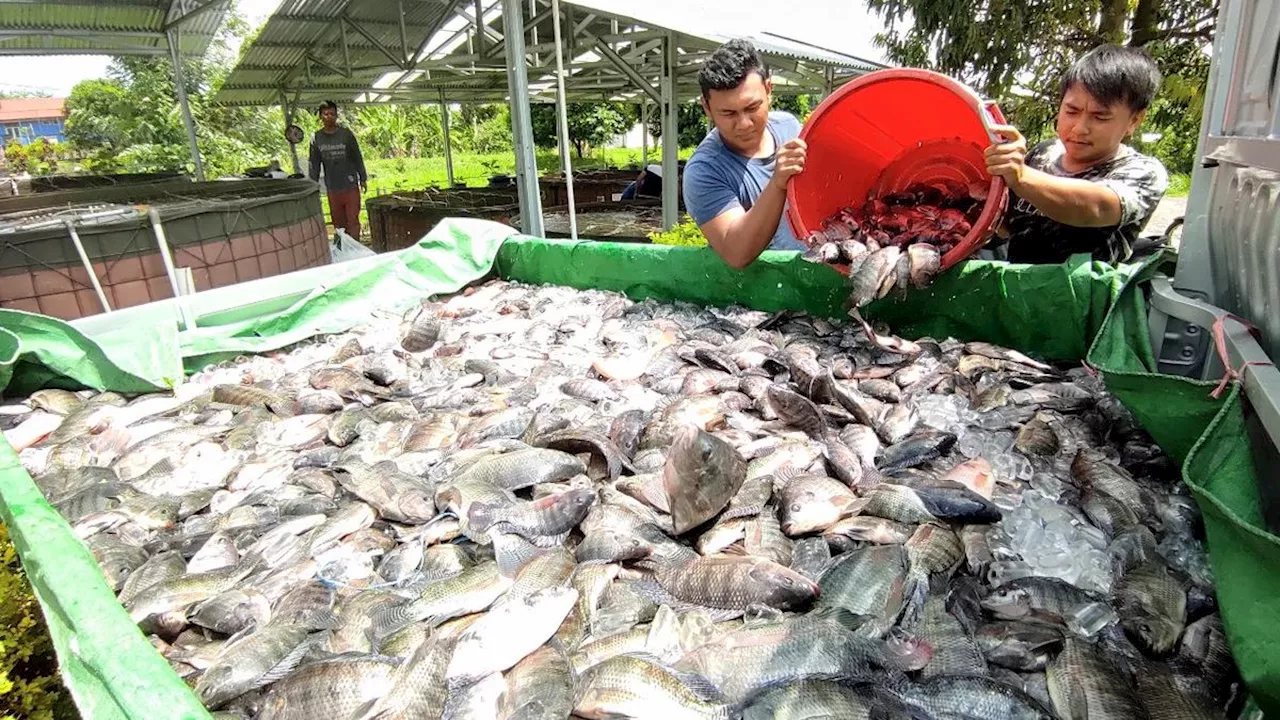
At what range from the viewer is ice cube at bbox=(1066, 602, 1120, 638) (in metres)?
1.70

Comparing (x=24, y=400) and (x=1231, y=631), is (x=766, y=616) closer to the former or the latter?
(x=1231, y=631)

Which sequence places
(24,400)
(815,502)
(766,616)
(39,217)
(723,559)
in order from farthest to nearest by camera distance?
(39,217) < (24,400) < (815,502) < (723,559) < (766,616)

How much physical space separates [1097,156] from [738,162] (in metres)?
1.62

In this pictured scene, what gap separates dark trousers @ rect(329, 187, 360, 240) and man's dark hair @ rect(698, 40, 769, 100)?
9534mm

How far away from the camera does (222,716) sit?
162 centimetres

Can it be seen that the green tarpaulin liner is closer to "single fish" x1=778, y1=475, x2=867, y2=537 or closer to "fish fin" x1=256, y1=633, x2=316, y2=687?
"fish fin" x1=256, y1=633, x2=316, y2=687

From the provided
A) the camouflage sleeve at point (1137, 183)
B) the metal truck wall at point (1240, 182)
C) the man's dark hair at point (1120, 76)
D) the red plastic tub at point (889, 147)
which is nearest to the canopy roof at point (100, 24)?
the red plastic tub at point (889, 147)

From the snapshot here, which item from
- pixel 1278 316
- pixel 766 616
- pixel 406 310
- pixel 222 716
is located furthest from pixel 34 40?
pixel 1278 316

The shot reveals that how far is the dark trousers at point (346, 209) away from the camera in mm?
11266

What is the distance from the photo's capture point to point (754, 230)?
340cm

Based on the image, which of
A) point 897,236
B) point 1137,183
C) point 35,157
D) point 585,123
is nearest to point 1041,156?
point 1137,183

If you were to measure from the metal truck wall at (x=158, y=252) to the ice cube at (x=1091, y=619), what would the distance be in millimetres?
7590

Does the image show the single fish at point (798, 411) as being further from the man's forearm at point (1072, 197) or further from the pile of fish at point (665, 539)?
the man's forearm at point (1072, 197)

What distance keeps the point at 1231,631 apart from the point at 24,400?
4931 millimetres
